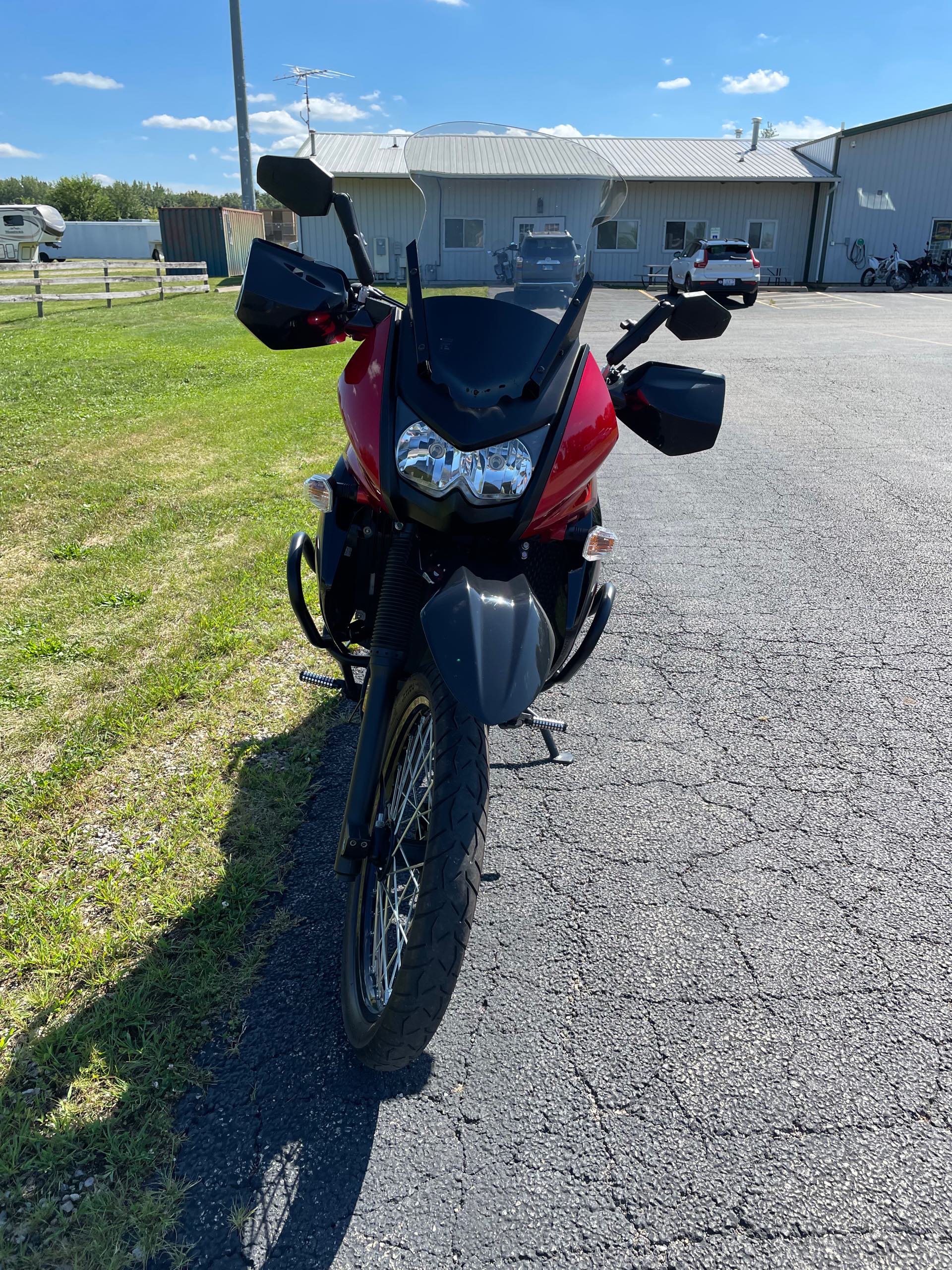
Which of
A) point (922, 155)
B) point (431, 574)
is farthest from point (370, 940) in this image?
point (922, 155)

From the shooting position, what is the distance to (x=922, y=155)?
33531 millimetres

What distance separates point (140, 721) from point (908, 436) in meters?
7.85

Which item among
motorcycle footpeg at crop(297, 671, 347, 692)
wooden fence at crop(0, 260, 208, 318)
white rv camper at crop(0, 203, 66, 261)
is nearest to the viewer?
motorcycle footpeg at crop(297, 671, 347, 692)

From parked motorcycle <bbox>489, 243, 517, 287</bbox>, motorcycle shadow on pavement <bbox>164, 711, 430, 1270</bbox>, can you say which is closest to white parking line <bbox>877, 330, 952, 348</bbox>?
parked motorcycle <bbox>489, 243, 517, 287</bbox>

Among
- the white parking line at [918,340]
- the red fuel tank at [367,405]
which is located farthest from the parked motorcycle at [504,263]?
the white parking line at [918,340]

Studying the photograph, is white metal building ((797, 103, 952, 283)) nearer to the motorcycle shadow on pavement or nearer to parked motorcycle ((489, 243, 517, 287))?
Result: parked motorcycle ((489, 243, 517, 287))

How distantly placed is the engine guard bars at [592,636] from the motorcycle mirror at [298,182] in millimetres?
1431

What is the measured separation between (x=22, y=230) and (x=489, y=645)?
45.8 metres

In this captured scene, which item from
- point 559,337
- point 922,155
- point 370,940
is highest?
point 922,155

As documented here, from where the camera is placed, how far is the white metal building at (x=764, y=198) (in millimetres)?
33312

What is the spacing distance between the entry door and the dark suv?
0.17 m

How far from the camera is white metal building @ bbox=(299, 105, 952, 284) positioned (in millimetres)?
33312

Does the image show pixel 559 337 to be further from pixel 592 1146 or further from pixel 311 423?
pixel 311 423

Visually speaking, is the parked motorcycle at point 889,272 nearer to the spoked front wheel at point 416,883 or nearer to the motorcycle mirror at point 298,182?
the motorcycle mirror at point 298,182
